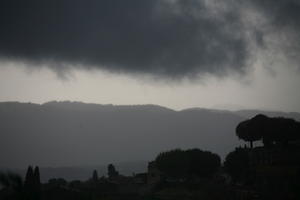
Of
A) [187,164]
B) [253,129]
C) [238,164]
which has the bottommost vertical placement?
[238,164]

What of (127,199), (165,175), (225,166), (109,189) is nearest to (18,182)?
(127,199)

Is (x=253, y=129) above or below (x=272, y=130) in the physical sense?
above

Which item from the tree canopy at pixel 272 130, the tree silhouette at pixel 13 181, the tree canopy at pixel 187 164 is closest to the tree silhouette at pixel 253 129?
the tree canopy at pixel 272 130

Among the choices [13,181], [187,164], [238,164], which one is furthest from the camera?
[187,164]

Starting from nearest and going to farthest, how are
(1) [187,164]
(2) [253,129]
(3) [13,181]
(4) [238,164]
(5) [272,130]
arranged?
(3) [13,181]
(4) [238,164]
(1) [187,164]
(5) [272,130]
(2) [253,129]

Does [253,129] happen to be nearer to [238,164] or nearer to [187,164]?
[238,164]

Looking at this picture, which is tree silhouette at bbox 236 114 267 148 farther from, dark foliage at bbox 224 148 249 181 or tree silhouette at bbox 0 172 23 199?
tree silhouette at bbox 0 172 23 199

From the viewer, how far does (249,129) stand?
Answer: 72.9 meters

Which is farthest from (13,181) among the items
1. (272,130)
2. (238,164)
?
(272,130)

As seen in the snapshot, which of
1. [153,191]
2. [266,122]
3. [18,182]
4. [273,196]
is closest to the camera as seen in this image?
[18,182]

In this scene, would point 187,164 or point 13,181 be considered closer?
point 13,181

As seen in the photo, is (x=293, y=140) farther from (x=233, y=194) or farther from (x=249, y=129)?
(x=233, y=194)

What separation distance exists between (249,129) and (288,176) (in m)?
26.8

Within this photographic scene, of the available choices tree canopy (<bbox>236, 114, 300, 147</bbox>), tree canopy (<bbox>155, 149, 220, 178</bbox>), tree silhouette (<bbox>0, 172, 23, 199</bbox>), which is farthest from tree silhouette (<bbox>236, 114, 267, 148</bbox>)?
tree silhouette (<bbox>0, 172, 23, 199</bbox>)
